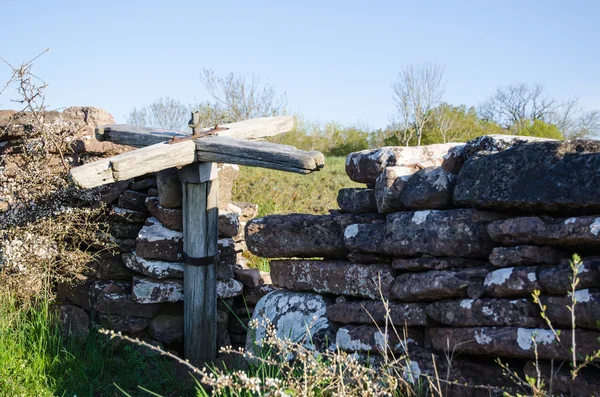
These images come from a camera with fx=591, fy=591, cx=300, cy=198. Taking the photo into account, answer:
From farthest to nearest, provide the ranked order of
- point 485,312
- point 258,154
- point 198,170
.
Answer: point 198,170, point 258,154, point 485,312

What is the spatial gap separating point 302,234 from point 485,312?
1.80 meters

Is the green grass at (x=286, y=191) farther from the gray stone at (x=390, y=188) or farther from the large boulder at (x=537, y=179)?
the large boulder at (x=537, y=179)

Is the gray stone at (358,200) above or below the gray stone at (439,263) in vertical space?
above

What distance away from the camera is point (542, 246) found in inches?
149

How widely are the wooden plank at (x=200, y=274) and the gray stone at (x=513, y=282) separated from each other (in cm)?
347

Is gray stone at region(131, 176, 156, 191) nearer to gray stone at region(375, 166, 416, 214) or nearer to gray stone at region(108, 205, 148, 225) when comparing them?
gray stone at region(108, 205, 148, 225)

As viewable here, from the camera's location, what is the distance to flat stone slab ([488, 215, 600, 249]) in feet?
11.7

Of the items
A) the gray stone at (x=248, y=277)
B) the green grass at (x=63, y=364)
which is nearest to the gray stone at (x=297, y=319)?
the green grass at (x=63, y=364)

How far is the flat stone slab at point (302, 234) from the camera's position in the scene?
196 inches

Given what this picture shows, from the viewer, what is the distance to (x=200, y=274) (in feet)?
21.9

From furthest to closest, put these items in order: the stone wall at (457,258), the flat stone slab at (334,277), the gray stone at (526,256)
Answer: the flat stone slab at (334,277), the gray stone at (526,256), the stone wall at (457,258)

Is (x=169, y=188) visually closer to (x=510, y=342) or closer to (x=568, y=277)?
(x=510, y=342)

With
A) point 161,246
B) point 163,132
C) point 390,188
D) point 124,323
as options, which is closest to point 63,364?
point 124,323

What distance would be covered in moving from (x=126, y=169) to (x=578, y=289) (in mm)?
3828
